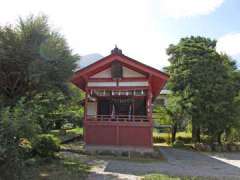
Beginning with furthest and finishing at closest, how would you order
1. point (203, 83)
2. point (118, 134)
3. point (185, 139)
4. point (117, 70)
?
point (185, 139), point (203, 83), point (117, 70), point (118, 134)

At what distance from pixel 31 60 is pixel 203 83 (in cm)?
1276

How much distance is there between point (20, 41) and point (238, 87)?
15904mm

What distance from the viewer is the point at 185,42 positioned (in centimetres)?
1992

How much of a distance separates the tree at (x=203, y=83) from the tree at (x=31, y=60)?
35.2 feet

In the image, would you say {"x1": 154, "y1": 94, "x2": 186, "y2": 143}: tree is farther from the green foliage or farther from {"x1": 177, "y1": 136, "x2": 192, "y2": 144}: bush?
the green foliage

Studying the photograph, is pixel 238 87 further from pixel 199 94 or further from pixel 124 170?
pixel 124 170

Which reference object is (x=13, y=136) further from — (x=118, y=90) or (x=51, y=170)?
(x=118, y=90)

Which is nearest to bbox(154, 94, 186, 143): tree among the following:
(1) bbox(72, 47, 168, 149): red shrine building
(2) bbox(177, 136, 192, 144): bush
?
(2) bbox(177, 136, 192, 144): bush

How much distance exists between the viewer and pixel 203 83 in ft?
58.2

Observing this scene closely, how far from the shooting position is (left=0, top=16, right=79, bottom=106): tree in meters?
8.55

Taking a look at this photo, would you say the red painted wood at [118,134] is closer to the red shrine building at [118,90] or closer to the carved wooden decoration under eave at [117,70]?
the red shrine building at [118,90]

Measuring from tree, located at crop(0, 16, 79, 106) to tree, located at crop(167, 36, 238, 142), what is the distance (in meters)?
10.7

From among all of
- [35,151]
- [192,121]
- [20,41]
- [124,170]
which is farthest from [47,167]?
[192,121]

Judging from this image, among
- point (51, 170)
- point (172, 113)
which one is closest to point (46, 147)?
point (51, 170)
